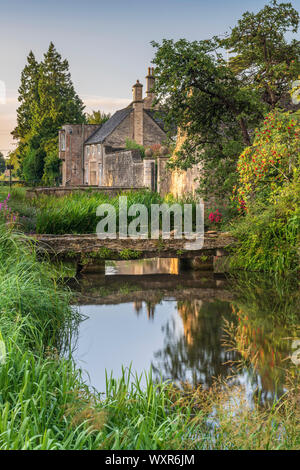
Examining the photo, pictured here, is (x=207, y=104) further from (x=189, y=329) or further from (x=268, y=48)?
(x=189, y=329)

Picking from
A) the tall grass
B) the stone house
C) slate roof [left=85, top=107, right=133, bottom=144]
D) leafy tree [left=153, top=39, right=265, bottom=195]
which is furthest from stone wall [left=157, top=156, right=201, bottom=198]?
slate roof [left=85, top=107, right=133, bottom=144]

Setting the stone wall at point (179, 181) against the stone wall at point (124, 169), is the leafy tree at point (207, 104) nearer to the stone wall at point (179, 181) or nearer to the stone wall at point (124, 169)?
the stone wall at point (179, 181)

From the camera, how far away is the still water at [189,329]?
528cm

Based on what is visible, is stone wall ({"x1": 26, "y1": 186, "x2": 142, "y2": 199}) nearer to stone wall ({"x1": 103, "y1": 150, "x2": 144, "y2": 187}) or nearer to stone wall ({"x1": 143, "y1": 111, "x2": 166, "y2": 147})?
stone wall ({"x1": 103, "y1": 150, "x2": 144, "y2": 187})

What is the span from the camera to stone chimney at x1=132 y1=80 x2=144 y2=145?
1486 inches

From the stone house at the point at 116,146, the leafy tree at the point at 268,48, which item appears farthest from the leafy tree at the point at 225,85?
the stone house at the point at 116,146

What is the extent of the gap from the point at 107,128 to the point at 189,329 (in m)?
35.2

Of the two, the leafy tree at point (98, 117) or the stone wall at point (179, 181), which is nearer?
the stone wall at point (179, 181)

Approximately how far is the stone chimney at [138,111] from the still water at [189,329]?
90.2ft

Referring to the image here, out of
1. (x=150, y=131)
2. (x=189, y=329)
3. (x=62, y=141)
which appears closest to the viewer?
(x=189, y=329)

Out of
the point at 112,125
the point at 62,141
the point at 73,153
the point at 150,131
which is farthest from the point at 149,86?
the point at 62,141

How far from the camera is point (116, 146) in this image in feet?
125

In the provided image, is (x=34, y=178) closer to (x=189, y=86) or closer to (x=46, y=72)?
(x=46, y=72)

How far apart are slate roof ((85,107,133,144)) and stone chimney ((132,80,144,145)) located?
51 centimetres
